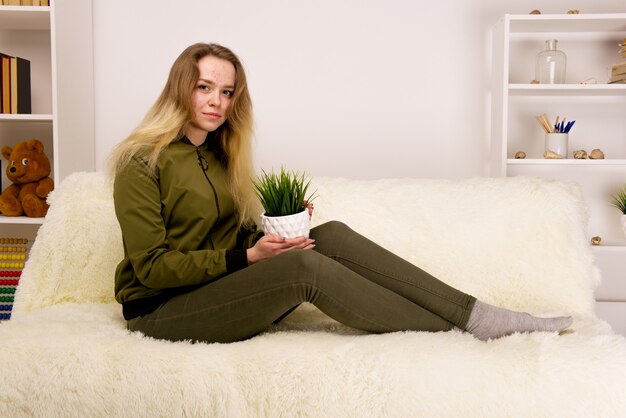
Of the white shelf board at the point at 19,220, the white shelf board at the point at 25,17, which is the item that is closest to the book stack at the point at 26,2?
the white shelf board at the point at 25,17

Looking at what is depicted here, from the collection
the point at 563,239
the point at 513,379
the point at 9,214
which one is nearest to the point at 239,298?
the point at 513,379

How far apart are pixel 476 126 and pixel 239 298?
70.2 inches

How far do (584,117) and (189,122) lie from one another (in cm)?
193

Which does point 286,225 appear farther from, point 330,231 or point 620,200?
point 620,200

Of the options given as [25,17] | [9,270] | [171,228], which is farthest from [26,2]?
[171,228]

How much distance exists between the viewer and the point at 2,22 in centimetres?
276

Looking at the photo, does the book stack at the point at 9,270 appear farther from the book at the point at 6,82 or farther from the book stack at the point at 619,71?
the book stack at the point at 619,71

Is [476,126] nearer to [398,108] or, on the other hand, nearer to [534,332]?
[398,108]

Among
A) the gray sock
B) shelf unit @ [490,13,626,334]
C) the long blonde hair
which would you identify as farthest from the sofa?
shelf unit @ [490,13,626,334]

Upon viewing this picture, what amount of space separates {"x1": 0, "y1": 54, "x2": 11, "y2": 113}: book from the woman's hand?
1613 millimetres

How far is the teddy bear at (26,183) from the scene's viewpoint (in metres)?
2.60

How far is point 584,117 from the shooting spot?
9.43 ft

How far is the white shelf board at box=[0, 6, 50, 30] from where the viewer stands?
253 cm

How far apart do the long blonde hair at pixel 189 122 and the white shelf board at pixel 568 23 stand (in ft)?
4.47
